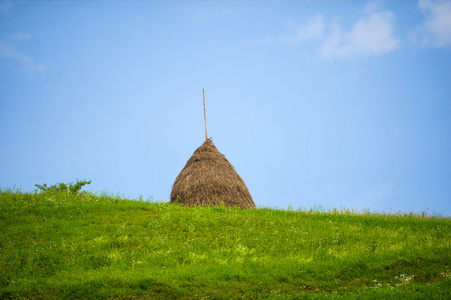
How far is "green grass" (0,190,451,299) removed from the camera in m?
12.8

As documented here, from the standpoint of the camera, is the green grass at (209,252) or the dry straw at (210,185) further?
the dry straw at (210,185)

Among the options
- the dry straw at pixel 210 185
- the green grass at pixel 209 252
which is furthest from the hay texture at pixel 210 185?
the green grass at pixel 209 252

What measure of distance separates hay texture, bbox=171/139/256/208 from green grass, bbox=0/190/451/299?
1.49 metres

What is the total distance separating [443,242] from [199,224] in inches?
442

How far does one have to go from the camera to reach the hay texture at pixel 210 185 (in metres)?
24.3

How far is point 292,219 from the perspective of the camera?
2166 cm

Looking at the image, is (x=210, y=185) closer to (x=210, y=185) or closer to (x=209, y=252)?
(x=210, y=185)

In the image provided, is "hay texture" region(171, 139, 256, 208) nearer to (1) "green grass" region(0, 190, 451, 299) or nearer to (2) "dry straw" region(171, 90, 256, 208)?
(2) "dry straw" region(171, 90, 256, 208)

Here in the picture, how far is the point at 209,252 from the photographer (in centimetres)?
1652

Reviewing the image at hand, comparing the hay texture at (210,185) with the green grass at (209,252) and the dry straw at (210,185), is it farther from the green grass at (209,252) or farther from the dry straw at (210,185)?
the green grass at (209,252)

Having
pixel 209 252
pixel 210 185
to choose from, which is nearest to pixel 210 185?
pixel 210 185

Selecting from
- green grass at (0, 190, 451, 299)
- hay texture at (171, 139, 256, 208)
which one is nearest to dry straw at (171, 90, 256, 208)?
hay texture at (171, 139, 256, 208)

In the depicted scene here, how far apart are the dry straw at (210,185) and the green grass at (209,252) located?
1.48m

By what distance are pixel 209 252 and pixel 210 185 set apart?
817 centimetres
